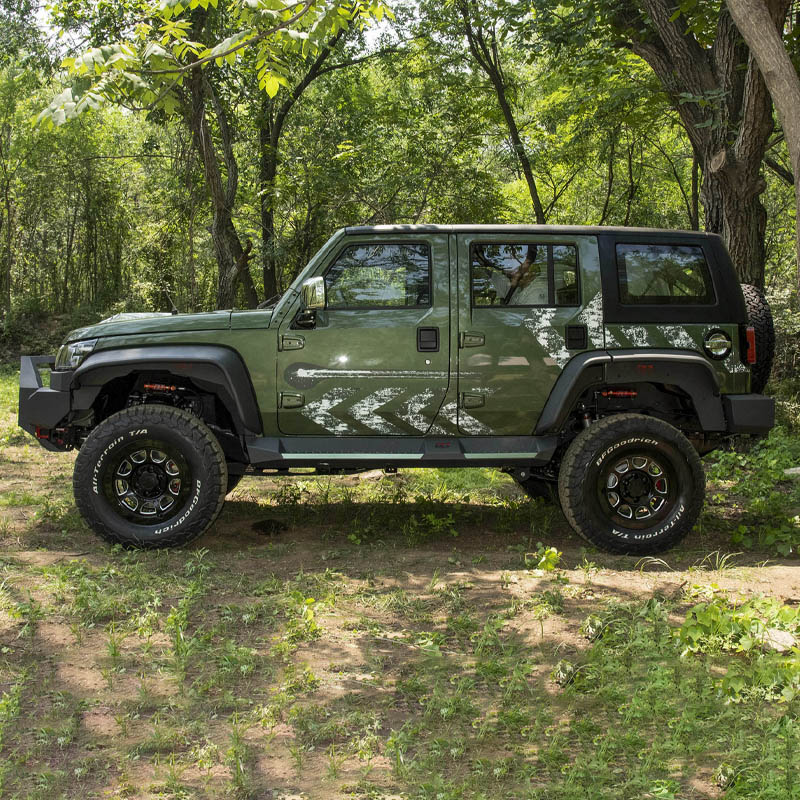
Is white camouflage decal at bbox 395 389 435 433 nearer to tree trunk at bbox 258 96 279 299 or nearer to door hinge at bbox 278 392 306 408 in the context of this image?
door hinge at bbox 278 392 306 408

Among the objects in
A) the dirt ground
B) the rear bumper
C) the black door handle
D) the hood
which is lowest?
the dirt ground

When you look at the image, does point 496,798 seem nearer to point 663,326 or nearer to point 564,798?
point 564,798

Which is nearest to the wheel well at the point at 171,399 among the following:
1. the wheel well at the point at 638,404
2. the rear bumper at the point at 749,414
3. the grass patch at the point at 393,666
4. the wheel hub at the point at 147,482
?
the wheel hub at the point at 147,482

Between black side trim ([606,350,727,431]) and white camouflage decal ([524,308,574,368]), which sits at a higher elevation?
white camouflage decal ([524,308,574,368])

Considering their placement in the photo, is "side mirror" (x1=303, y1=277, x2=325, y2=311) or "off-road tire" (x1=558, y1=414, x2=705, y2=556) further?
"off-road tire" (x1=558, y1=414, x2=705, y2=556)

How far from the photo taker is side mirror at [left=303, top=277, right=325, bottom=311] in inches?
199

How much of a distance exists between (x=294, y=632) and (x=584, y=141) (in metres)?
12.1

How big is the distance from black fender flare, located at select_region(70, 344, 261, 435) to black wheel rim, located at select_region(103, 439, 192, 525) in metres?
0.42

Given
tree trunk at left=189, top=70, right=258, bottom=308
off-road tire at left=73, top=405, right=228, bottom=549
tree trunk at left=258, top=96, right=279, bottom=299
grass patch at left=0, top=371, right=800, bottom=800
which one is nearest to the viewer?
grass patch at left=0, top=371, right=800, bottom=800

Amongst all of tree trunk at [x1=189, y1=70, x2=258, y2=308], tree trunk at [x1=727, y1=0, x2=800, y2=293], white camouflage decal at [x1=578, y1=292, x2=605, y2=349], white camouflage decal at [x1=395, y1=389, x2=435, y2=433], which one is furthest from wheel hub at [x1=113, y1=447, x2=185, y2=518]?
tree trunk at [x1=189, y1=70, x2=258, y2=308]

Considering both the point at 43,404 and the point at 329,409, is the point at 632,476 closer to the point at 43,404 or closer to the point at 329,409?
the point at 329,409

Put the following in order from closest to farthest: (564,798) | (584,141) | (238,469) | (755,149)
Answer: (564,798) < (238,469) < (755,149) < (584,141)

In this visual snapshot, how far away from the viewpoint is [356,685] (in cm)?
356

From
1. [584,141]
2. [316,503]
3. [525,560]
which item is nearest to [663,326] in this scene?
[525,560]
